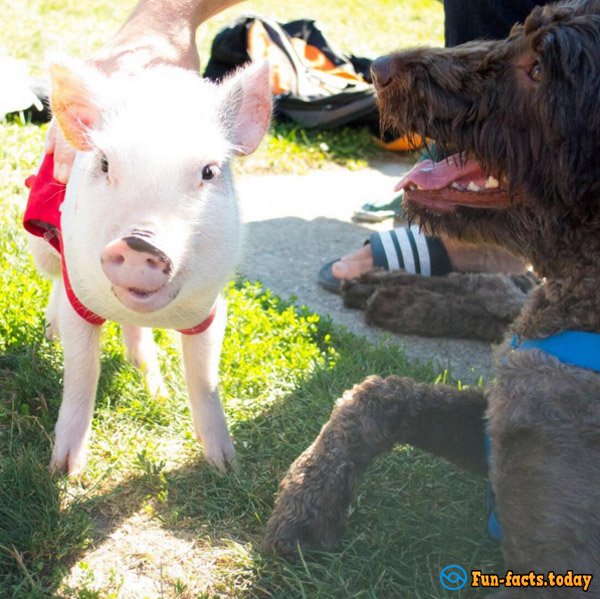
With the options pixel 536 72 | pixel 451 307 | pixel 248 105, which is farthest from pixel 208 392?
pixel 451 307

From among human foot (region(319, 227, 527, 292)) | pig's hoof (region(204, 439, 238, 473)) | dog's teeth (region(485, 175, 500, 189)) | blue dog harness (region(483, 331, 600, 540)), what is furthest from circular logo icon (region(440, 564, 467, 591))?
human foot (region(319, 227, 527, 292))

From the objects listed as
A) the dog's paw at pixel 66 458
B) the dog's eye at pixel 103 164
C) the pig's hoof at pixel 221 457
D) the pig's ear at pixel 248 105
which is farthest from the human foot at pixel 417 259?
the dog's eye at pixel 103 164

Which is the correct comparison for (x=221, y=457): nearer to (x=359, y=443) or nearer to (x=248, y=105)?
(x=359, y=443)

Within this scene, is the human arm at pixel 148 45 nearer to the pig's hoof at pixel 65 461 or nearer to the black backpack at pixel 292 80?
the pig's hoof at pixel 65 461

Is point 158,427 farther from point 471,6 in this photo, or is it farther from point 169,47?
point 471,6

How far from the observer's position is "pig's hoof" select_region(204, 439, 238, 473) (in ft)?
10.3

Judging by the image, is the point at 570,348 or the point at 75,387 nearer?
the point at 570,348

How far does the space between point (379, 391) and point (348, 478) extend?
0.34m

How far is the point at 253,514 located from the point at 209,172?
1173 mm

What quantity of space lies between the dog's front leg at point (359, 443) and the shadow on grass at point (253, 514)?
10 cm

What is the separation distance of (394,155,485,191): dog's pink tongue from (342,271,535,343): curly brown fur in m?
1.45

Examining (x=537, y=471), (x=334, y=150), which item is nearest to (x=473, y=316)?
(x=537, y=471)

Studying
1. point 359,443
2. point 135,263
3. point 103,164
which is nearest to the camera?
point 135,263

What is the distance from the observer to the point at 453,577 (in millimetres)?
2709
